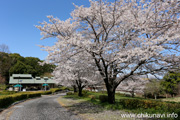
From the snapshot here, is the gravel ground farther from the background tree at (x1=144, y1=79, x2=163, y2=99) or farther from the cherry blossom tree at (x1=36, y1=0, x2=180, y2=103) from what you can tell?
the background tree at (x1=144, y1=79, x2=163, y2=99)

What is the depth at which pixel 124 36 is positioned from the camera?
416 inches

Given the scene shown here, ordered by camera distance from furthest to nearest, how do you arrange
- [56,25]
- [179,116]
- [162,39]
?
1. [56,25]
2. [162,39]
3. [179,116]

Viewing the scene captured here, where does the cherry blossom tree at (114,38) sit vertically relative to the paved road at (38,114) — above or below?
above

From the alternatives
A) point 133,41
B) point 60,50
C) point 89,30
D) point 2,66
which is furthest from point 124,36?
point 2,66

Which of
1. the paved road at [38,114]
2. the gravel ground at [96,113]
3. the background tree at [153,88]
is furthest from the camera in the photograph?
the background tree at [153,88]

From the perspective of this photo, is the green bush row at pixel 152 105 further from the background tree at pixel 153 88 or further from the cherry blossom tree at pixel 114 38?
the background tree at pixel 153 88

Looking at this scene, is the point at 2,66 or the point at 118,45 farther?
the point at 2,66

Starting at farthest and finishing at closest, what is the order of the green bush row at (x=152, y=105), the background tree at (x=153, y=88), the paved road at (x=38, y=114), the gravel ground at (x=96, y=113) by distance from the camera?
the background tree at (x=153, y=88) < the green bush row at (x=152, y=105) < the paved road at (x=38, y=114) < the gravel ground at (x=96, y=113)

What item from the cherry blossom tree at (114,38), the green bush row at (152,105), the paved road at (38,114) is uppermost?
the cherry blossom tree at (114,38)

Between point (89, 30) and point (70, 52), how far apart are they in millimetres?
3176

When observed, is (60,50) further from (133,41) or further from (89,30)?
(133,41)

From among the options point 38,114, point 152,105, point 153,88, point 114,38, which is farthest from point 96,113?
point 153,88

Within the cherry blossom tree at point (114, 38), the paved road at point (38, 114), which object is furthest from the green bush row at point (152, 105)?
the paved road at point (38, 114)

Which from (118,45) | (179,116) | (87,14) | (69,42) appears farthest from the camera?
(118,45)
